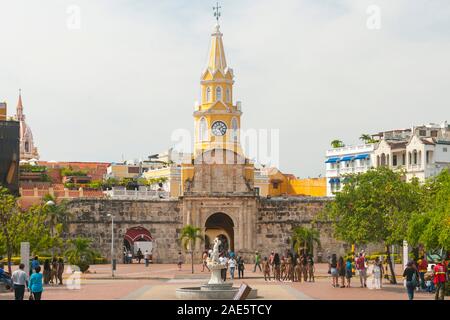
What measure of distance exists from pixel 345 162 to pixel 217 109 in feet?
63.6

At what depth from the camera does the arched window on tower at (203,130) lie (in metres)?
96.0

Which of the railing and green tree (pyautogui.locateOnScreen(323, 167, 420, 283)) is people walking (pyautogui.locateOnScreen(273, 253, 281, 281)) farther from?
the railing

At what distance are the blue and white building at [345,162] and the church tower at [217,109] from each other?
44.7ft

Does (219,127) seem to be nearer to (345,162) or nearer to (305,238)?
(345,162)

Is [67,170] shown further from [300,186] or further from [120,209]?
[120,209]

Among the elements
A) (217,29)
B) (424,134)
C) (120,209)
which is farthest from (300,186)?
(120,209)

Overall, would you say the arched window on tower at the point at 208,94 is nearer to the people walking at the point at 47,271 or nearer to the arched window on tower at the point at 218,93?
the arched window on tower at the point at 218,93

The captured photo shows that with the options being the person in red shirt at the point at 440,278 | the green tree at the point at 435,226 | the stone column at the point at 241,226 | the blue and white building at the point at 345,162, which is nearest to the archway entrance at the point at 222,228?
the stone column at the point at 241,226

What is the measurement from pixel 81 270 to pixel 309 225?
28967 mm

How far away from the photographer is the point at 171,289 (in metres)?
46.1

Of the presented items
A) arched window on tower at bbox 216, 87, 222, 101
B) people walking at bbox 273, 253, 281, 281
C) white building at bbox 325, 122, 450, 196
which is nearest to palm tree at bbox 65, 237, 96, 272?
people walking at bbox 273, 253, 281, 281

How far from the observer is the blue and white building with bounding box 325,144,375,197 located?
337ft

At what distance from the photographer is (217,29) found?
9488cm

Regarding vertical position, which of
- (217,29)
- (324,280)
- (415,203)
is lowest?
(324,280)
